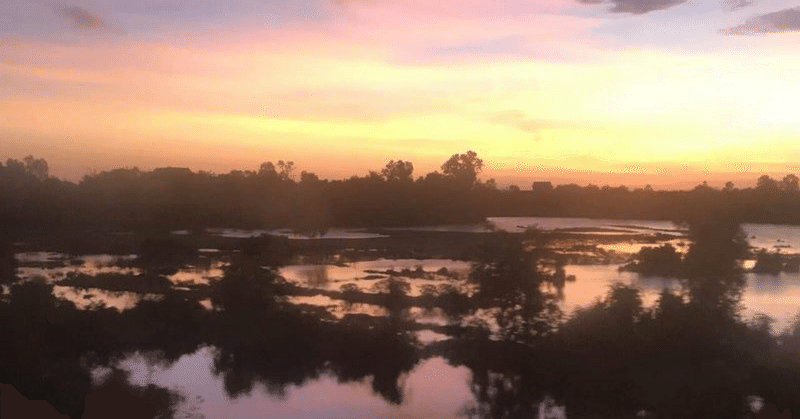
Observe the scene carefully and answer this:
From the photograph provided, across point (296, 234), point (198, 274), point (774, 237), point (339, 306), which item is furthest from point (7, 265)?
point (774, 237)

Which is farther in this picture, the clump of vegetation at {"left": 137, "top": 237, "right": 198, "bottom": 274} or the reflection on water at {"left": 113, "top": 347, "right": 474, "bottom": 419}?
the clump of vegetation at {"left": 137, "top": 237, "right": 198, "bottom": 274}

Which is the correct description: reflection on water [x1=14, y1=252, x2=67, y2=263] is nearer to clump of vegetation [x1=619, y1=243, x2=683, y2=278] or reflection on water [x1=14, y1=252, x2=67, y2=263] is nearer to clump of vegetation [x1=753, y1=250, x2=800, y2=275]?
clump of vegetation [x1=619, y1=243, x2=683, y2=278]

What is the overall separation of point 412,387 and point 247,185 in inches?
1663

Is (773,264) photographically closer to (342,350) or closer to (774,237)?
(774,237)

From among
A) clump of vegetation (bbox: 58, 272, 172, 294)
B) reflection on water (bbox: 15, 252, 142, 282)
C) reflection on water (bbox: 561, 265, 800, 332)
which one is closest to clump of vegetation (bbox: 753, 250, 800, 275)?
reflection on water (bbox: 561, 265, 800, 332)

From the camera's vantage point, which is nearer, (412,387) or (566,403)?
(566,403)

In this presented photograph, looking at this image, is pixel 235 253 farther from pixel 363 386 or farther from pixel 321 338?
pixel 363 386

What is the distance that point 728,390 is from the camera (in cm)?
1598

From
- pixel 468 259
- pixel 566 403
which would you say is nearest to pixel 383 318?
pixel 566 403

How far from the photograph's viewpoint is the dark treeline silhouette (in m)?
47.3

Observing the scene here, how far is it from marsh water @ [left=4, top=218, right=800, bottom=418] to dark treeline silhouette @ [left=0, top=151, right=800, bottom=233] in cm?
1554

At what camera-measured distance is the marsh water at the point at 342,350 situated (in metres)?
16.7

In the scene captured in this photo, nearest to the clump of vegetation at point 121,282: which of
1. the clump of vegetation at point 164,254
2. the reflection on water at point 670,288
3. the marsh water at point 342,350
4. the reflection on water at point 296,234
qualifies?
the marsh water at point 342,350

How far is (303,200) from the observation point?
57.6 metres
